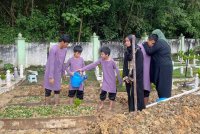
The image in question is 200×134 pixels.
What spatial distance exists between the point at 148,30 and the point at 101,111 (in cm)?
1739

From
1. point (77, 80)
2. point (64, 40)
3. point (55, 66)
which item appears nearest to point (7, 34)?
point (55, 66)

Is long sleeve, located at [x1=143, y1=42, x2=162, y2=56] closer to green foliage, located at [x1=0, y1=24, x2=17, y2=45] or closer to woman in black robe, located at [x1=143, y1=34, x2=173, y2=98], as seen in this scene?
woman in black robe, located at [x1=143, y1=34, x2=173, y2=98]

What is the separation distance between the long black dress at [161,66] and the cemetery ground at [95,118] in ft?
2.24

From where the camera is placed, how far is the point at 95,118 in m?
7.51

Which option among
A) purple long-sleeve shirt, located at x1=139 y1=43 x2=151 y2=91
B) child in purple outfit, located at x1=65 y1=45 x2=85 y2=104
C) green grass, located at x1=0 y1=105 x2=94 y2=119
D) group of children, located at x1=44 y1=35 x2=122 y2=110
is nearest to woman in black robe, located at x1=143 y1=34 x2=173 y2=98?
purple long-sleeve shirt, located at x1=139 y1=43 x2=151 y2=91

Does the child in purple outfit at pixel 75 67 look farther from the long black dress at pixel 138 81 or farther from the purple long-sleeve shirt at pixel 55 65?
the long black dress at pixel 138 81

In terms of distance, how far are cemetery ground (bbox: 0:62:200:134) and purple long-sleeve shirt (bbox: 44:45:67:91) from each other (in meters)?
0.53

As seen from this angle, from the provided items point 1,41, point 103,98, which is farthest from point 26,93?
point 1,41

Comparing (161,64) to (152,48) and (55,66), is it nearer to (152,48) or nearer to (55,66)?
(152,48)

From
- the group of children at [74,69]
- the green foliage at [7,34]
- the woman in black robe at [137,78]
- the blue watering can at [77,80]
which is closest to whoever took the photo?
the woman in black robe at [137,78]

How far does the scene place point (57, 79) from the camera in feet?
30.4

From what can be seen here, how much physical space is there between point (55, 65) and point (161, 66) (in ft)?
7.40

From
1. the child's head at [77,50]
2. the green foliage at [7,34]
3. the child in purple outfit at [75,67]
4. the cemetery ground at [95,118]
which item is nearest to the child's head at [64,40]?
the child's head at [77,50]

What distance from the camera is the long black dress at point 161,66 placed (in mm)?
8414
